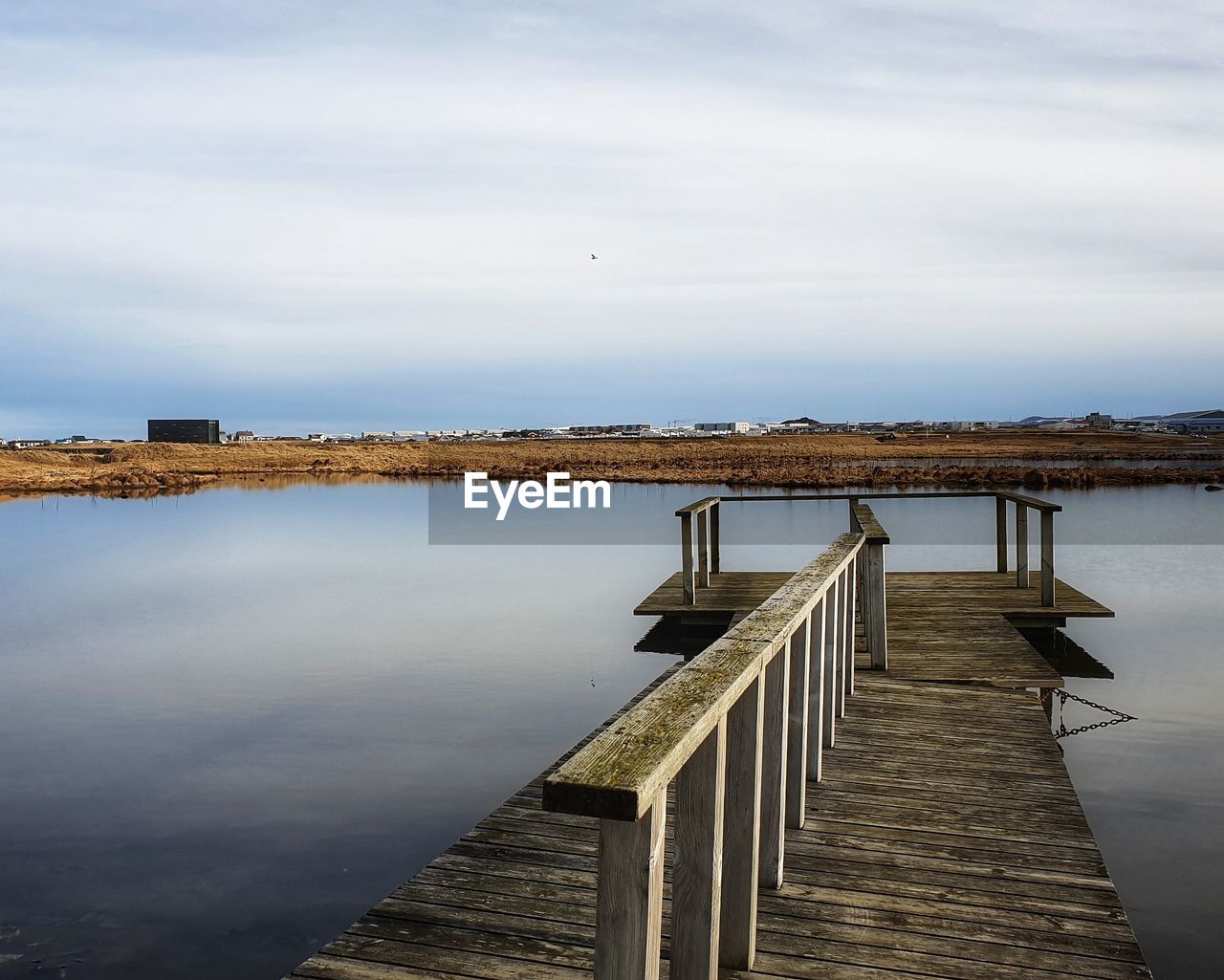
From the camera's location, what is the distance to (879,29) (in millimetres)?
16328

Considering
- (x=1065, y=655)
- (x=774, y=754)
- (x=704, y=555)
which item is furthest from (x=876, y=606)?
(x=704, y=555)

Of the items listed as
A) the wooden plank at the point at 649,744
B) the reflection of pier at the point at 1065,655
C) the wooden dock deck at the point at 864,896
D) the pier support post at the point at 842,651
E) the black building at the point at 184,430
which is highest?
the black building at the point at 184,430

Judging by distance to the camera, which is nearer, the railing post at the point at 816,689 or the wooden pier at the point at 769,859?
the wooden pier at the point at 769,859

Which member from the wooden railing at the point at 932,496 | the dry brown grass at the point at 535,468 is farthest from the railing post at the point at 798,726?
the dry brown grass at the point at 535,468

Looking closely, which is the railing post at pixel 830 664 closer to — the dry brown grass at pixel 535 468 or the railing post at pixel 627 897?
the railing post at pixel 627 897

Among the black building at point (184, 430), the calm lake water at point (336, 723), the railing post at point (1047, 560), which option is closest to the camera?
the calm lake water at point (336, 723)

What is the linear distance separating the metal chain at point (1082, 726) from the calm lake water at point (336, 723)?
13 centimetres

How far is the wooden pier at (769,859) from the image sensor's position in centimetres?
177

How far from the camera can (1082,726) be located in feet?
25.6

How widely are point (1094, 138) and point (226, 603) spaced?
19.3m

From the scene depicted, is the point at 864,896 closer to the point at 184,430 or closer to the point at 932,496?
the point at 932,496

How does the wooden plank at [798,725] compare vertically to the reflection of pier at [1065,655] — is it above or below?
above

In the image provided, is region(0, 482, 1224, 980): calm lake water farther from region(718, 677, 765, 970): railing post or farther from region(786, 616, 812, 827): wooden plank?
region(718, 677, 765, 970): railing post

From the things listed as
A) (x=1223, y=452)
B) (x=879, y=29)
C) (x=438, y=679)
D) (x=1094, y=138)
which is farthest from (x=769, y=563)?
(x=1223, y=452)
